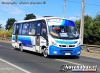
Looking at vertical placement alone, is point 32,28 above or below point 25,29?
above

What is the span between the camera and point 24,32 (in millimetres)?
22750

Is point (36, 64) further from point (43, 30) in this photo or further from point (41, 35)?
point (41, 35)

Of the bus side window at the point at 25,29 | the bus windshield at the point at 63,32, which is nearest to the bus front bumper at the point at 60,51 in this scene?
the bus windshield at the point at 63,32

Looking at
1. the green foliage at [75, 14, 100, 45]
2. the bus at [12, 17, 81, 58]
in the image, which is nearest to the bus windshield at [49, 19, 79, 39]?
the bus at [12, 17, 81, 58]

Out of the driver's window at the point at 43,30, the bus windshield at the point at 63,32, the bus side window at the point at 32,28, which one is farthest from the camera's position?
the bus side window at the point at 32,28

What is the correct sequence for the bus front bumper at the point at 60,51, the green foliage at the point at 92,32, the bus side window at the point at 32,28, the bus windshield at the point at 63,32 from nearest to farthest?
the bus front bumper at the point at 60,51 → the bus windshield at the point at 63,32 → the bus side window at the point at 32,28 → the green foliage at the point at 92,32

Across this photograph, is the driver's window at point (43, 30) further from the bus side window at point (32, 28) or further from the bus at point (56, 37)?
the bus side window at point (32, 28)

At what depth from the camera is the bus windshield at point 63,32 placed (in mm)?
17391

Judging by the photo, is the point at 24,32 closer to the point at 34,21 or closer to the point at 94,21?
the point at 34,21

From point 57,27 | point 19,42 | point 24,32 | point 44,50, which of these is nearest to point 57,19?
point 57,27

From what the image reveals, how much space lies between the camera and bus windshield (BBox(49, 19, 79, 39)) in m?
17.4

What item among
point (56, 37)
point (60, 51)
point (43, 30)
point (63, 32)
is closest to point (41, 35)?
point (43, 30)

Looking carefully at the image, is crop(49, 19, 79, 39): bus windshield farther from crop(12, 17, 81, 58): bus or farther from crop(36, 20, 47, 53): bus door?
crop(36, 20, 47, 53): bus door

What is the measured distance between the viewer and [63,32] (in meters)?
17.6
